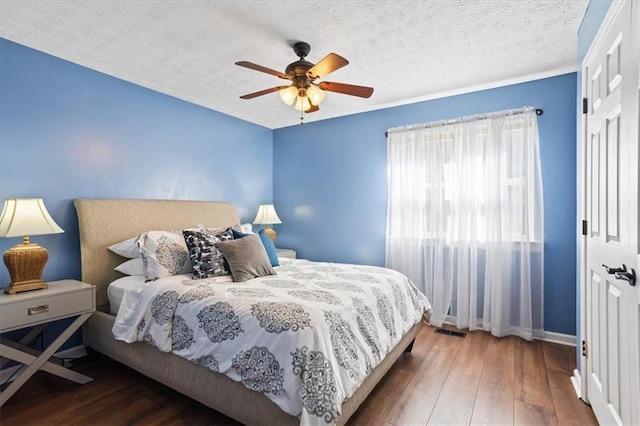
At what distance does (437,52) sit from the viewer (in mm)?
2564

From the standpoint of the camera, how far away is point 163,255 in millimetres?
2506

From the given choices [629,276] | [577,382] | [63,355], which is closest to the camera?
[629,276]

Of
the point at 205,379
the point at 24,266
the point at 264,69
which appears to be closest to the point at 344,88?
the point at 264,69

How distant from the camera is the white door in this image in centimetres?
129

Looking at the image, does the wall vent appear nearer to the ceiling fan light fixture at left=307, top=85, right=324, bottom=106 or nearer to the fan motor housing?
the ceiling fan light fixture at left=307, top=85, right=324, bottom=106

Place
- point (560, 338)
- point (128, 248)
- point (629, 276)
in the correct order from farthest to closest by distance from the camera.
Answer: point (560, 338)
point (128, 248)
point (629, 276)

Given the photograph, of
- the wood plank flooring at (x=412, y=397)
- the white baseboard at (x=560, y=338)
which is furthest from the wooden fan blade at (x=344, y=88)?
the white baseboard at (x=560, y=338)

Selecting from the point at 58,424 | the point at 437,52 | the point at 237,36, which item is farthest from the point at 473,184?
the point at 58,424

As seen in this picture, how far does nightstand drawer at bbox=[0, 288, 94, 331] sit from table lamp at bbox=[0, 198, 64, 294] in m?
0.19

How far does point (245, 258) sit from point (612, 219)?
228cm

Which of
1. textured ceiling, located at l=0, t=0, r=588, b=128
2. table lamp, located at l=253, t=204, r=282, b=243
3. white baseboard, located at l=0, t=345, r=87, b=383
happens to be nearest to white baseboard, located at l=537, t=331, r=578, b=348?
textured ceiling, located at l=0, t=0, r=588, b=128

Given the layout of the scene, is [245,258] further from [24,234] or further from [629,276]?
[629,276]

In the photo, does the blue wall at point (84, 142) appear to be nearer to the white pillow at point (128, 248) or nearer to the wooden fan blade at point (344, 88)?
the white pillow at point (128, 248)

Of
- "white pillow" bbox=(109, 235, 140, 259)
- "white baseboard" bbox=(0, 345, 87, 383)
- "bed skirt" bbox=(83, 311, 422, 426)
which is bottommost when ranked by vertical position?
"white baseboard" bbox=(0, 345, 87, 383)
